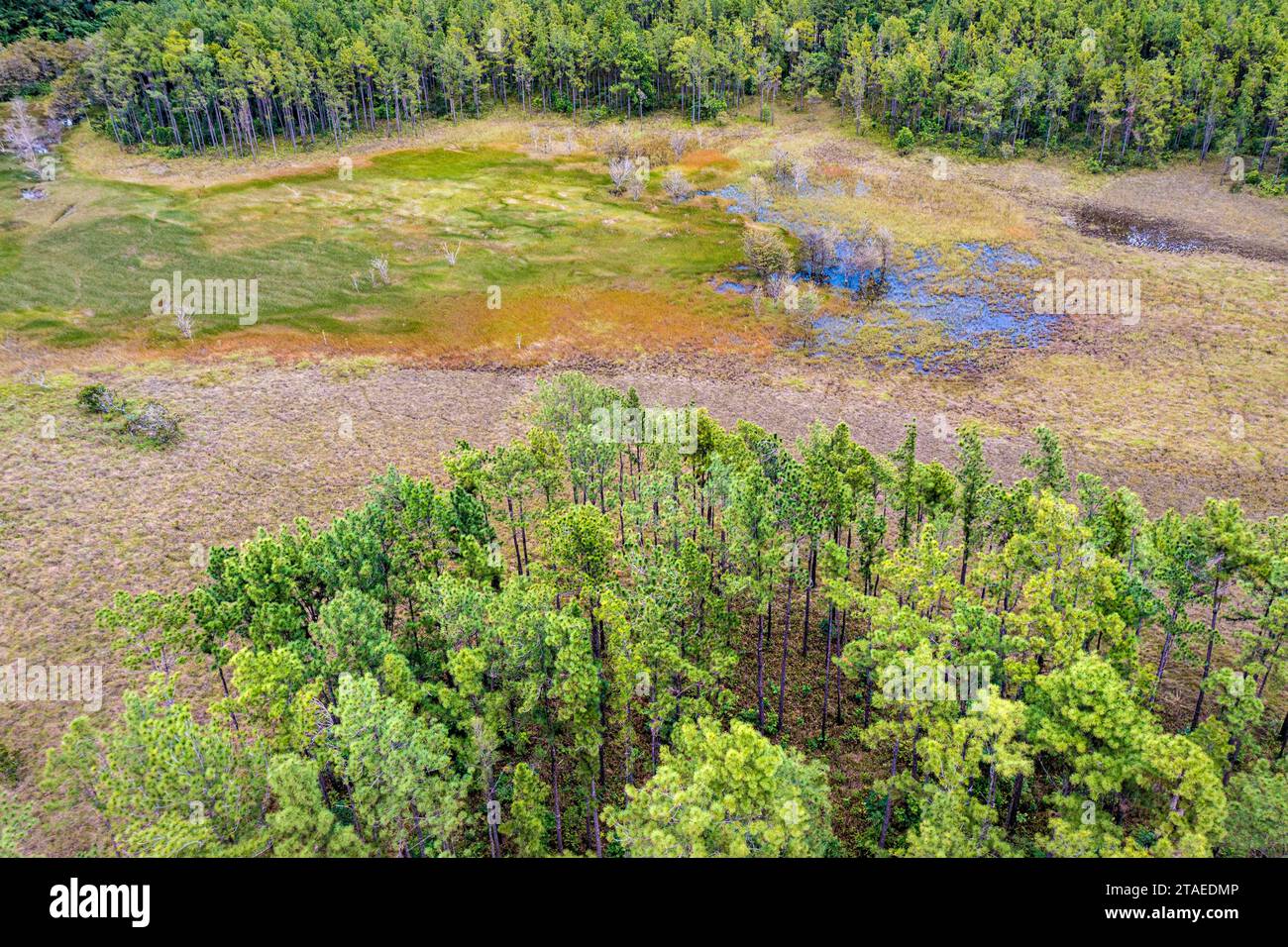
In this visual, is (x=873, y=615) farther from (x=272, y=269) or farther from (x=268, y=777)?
(x=272, y=269)

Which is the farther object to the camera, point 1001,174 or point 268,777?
point 1001,174

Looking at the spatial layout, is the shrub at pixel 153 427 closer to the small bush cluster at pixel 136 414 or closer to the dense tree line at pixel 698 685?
the small bush cluster at pixel 136 414

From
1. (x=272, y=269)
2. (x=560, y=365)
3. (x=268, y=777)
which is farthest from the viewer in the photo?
(x=272, y=269)

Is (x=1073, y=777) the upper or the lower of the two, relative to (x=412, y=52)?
lower
